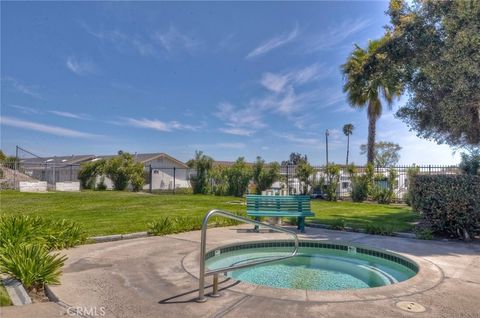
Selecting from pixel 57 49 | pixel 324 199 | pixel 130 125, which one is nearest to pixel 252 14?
pixel 57 49

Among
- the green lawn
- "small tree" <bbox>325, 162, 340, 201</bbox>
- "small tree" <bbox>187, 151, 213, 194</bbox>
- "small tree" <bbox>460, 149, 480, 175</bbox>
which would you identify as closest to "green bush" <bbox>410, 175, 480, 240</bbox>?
"small tree" <bbox>460, 149, 480, 175</bbox>

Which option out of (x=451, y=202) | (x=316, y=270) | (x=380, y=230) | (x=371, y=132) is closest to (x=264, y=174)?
(x=371, y=132)

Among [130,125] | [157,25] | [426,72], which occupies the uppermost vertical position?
[157,25]

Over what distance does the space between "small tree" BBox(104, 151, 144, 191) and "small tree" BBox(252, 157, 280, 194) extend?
1117cm

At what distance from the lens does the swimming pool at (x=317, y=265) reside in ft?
17.4

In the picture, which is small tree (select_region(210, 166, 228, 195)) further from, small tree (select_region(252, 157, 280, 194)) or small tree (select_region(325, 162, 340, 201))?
small tree (select_region(325, 162, 340, 201))

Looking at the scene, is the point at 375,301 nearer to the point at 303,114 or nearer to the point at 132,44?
the point at 132,44

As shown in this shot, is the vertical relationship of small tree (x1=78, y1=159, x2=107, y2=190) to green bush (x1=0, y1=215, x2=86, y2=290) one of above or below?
above

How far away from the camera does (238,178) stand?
22.5 m

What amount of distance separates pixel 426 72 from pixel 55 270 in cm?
979

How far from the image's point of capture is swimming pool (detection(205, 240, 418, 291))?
529 centimetres

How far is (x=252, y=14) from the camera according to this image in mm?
13914

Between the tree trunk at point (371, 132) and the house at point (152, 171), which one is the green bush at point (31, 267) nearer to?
the tree trunk at point (371, 132)

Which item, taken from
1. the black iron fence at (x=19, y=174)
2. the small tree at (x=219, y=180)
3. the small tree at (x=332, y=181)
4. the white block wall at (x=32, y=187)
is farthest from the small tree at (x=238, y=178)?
the black iron fence at (x=19, y=174)
